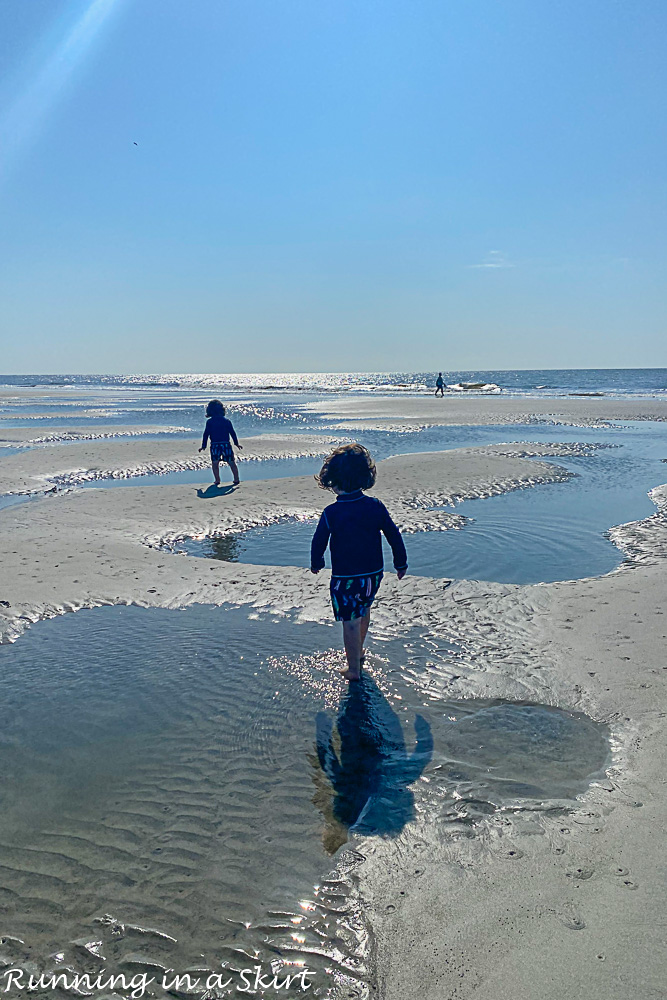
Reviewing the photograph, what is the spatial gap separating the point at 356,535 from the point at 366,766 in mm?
1956

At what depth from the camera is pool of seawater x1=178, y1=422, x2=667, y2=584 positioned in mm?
9188

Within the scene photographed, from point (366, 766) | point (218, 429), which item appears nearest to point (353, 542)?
point (366, 766)

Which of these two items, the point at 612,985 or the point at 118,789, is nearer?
the point at 612,985

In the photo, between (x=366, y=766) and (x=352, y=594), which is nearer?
(x=366, y=766)

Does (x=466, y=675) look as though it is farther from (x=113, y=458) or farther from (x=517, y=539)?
(x=113, y=458)

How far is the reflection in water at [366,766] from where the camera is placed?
386 centimetres

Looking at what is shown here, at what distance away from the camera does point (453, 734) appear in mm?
4785

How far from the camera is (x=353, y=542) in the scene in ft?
18.4

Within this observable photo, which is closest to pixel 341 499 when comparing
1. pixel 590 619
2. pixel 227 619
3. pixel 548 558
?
pixel 227 619

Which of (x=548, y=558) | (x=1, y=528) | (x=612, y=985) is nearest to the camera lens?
(x=612, y=985)

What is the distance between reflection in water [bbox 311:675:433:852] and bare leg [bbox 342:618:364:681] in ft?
0.74

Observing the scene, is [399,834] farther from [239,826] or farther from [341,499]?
[341,499]

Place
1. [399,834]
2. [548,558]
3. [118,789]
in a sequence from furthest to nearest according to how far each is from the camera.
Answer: [548,558]
[118,789]
[399,834]

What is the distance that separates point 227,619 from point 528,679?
3495 mm
